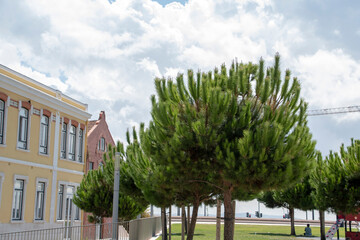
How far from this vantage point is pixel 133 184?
2017 cm

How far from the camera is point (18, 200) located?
881 inches

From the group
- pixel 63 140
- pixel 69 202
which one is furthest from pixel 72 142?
pixel 69 202

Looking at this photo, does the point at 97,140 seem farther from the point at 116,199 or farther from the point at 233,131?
the point at 233,131

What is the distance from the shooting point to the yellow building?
70.3ft

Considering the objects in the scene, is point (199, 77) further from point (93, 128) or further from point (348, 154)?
point (93, 128)

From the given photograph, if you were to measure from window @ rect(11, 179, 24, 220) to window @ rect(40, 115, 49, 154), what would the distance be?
8.27 feet

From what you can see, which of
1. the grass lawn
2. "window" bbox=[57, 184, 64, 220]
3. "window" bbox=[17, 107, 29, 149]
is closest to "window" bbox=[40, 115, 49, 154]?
"window" bbox=[17, 107, 29, 149]

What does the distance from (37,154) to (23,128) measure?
65.9 inches

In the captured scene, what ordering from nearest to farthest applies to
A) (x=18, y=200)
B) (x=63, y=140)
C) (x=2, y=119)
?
(x=2, y=119) < (x=18, y=200) < (x=63, y=140)

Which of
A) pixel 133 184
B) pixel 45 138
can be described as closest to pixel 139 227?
pixel 133 184

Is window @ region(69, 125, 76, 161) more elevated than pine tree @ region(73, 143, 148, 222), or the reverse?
window @ region(69, 125, 76, 161)

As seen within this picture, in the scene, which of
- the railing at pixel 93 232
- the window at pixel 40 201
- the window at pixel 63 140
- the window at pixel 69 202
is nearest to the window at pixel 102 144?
the window at pixel 69 202

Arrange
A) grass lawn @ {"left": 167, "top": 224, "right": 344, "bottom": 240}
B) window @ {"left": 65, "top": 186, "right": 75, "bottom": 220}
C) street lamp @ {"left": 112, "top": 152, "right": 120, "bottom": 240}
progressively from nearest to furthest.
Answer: street lamp @ {"left": 112, "top": 152, "right": 120, "bottom": 240} → window @ {"left": 65, "top": 186, "right": 75, "bottom": 220} → grass lawn @ {"left": 167, "top": 224, "right": 344, "bottom": 240}

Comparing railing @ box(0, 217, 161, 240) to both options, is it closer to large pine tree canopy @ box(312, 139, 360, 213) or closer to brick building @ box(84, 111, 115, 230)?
brick building @ box(84, 111, 115, 230)
